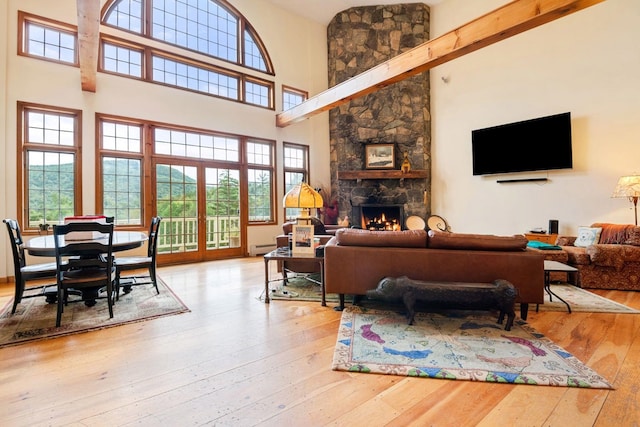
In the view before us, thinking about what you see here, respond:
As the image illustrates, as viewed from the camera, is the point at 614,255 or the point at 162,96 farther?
the point at 162,96

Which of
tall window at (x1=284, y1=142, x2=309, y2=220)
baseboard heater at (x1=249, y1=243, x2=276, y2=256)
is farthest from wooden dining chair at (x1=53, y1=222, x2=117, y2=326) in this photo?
tall window at (x1=284, y1=142, x2=309, y2=220)

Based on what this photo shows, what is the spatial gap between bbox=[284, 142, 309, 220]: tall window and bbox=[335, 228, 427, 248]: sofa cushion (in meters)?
4.14

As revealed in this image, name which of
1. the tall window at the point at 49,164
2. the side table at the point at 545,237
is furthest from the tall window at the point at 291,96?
the side table at the point at 545,237

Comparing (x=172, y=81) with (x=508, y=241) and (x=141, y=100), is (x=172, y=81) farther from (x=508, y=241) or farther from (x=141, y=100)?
(x=508, y=241)

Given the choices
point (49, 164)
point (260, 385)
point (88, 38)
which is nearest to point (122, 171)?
point (49, 164)

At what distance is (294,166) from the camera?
285 inches

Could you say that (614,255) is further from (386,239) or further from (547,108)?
(386,239)

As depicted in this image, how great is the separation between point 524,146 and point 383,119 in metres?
2.98

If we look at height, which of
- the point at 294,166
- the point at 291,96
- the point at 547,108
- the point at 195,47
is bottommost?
the point at 294,166

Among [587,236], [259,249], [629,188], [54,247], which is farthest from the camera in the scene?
[259,249]

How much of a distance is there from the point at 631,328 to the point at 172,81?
285 inches

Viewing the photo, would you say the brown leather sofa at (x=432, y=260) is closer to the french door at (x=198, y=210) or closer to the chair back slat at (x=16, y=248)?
the chair back slat at (x=16, y=248)

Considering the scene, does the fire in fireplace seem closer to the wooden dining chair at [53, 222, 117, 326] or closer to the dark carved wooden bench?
the dark carved wooden bench

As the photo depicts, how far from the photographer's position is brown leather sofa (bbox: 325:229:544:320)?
262cm
